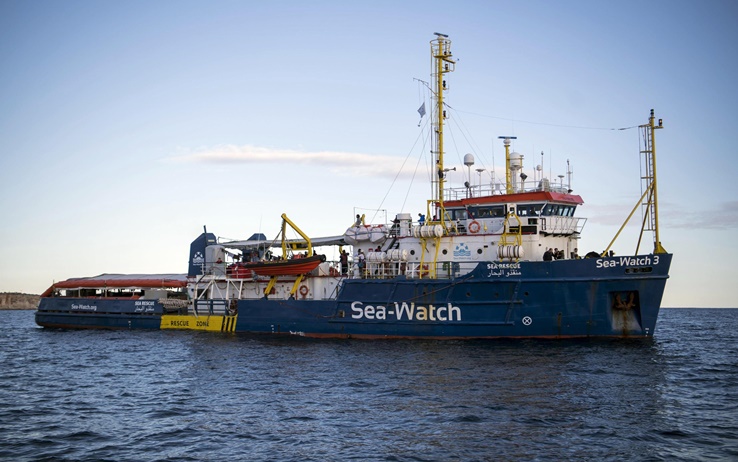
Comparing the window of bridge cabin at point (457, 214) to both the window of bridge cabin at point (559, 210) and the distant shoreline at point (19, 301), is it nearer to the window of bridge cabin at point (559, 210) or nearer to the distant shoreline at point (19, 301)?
the window of bridge cabin at point (559, 210)

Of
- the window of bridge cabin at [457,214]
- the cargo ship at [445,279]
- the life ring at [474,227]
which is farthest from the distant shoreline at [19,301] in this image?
the life ring at [474,227]

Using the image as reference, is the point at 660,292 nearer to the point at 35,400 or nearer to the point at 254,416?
the point at 254,416

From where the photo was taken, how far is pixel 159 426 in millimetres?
15969

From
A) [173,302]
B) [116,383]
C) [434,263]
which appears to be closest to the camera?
[116,383]

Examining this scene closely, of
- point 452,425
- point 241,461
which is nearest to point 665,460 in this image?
point 452,425

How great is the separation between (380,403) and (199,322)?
67.0ft

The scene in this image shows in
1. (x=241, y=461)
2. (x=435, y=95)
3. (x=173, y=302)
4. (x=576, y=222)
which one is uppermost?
(x=435, y=95)

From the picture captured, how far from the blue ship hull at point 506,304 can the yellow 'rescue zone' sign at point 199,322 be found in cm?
428

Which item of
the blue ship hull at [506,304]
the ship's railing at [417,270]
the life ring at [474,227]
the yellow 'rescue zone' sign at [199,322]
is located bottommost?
the yellow 'rescue zone' sign at [199,322]

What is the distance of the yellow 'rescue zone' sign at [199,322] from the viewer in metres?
34.4

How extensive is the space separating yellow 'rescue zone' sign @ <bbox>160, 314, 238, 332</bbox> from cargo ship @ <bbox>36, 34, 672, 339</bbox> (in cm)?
6

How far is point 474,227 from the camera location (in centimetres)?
3022

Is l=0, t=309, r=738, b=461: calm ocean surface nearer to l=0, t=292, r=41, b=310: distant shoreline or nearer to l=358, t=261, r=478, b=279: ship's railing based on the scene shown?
l=358, t=261, r=478, b=279: ship's railing

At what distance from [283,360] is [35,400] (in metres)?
8.47
